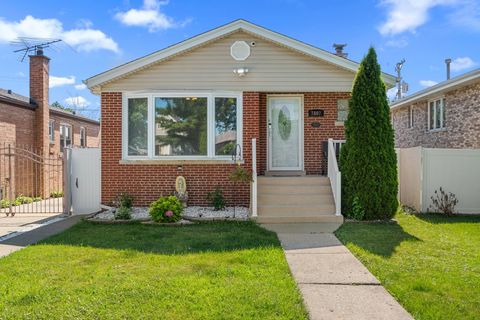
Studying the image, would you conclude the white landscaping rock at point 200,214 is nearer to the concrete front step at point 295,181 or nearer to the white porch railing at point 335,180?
the concrete front step at point 295,181

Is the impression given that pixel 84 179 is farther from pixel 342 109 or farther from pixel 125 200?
pixel 342 109

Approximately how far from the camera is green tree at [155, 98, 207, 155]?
1005 cm

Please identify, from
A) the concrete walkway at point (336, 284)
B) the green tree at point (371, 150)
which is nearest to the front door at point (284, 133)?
the green tree at point (371, 150)

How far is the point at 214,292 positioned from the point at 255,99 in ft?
21.6

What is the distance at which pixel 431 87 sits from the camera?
43.9 ft

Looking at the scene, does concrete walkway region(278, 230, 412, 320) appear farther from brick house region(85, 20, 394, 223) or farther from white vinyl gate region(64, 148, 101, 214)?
white vinyl gate region(64, 148, 101, 214)

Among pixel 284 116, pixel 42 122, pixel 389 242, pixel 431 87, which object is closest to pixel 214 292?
pixel 389 242

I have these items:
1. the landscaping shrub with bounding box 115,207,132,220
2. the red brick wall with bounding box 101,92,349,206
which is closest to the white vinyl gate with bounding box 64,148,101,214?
the red brick wall with bounding box 101,92,349,206

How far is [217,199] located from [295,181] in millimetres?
1942

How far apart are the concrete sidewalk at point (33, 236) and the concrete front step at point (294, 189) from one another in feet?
14.5

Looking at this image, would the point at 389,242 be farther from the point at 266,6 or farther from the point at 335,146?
the point at 266,6

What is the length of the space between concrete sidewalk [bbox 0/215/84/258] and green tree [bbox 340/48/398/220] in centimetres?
621

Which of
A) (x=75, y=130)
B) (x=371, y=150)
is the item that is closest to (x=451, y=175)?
(x=371, y=150)

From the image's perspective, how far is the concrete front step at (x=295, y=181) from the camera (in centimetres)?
959
